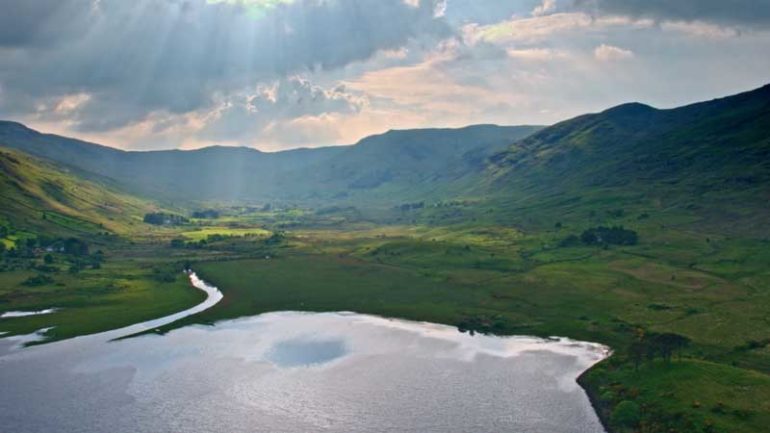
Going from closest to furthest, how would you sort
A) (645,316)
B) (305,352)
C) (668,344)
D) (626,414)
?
(626,414) < (668,344) < (305,352) < (645,316)

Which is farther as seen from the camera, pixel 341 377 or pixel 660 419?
pixel 341 377

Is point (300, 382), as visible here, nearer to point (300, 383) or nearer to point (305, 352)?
point (300, 383)

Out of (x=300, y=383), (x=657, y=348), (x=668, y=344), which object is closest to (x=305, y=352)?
(x=300, y=383)

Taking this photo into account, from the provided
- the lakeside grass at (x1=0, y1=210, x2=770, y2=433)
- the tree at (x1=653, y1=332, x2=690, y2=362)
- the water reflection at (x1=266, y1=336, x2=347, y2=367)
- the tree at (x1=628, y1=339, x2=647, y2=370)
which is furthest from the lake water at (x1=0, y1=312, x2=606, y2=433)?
the tree at (x1=653, y1=332, x2=690, y2=362)

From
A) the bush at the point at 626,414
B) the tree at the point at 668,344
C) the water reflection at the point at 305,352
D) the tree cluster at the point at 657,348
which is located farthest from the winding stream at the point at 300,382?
the tree at the point at 668,344

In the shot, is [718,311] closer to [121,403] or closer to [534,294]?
[534,294]

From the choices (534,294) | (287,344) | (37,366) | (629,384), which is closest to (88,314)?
(37,366)
